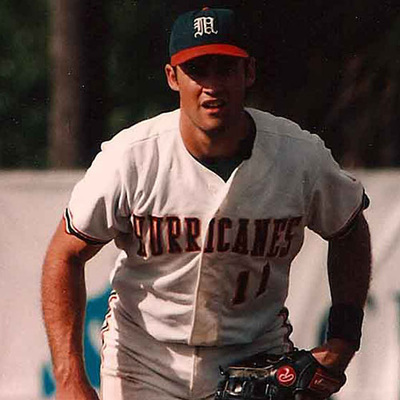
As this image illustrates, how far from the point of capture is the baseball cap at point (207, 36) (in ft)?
18.0

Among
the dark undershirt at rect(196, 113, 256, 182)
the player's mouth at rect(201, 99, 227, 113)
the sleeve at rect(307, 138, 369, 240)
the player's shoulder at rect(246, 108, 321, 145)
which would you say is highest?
the player's mouth at rect(201, 99, 227, 113)

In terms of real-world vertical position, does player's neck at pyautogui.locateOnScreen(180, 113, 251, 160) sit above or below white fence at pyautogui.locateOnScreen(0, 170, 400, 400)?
above

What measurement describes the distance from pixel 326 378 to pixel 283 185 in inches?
27.0

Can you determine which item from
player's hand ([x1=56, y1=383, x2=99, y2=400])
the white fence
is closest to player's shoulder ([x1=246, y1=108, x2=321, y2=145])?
player's hand ([x1=56, y1=383, x2=99, y2=400])

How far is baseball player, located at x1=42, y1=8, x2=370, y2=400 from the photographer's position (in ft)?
18.0

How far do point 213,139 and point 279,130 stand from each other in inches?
11.2

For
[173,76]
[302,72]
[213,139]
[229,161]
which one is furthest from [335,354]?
[302,72]

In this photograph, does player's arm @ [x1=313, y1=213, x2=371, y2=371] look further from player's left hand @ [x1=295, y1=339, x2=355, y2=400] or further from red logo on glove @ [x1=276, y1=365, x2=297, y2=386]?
red logo on glove @ [x1=276, y1=365, x2=297, y2=386]

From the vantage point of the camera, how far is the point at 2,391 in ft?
27.0

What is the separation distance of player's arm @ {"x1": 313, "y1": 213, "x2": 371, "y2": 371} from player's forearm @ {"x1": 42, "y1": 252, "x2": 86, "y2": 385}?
90 cm

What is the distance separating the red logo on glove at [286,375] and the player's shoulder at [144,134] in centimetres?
89

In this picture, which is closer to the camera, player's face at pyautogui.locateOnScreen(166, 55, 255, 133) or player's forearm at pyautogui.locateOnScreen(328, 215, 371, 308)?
player's face at pyautogui.locateOnScreen(166, 55, 255, 133)

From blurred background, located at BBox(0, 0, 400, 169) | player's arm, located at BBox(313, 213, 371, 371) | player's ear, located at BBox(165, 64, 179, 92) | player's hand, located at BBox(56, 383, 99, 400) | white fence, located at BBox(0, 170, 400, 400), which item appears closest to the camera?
player's hand, located at BBox(56, 383, 99, 400)

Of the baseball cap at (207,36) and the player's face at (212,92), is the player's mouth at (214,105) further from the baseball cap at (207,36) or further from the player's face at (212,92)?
the baseball cap at (207,36)
